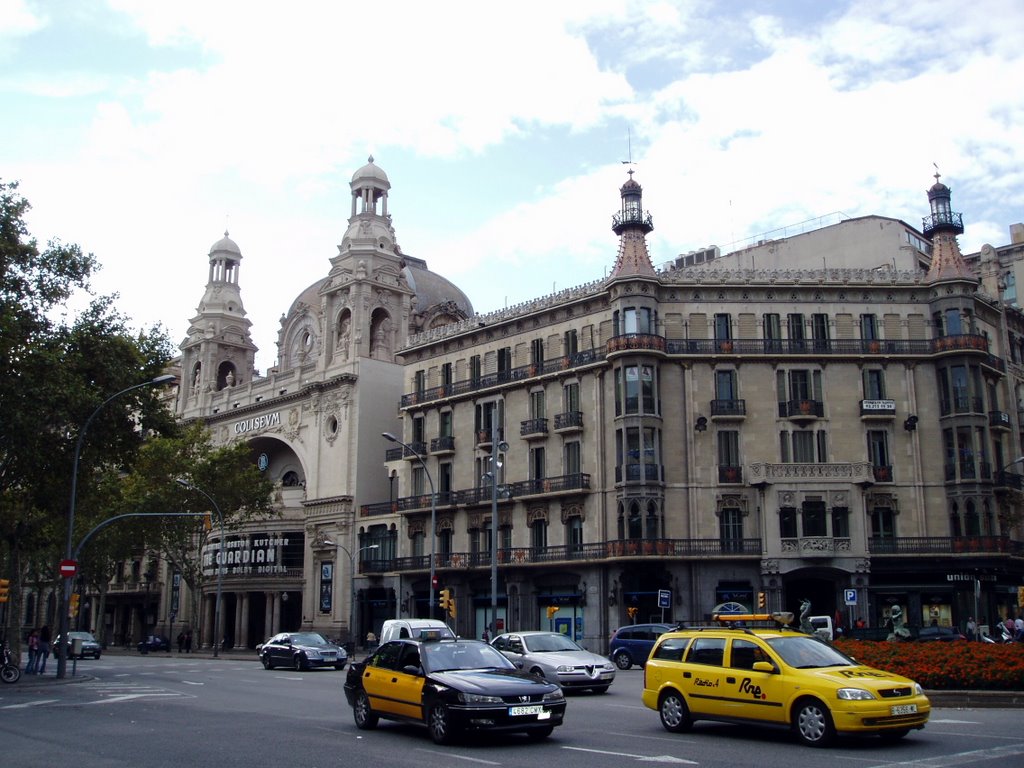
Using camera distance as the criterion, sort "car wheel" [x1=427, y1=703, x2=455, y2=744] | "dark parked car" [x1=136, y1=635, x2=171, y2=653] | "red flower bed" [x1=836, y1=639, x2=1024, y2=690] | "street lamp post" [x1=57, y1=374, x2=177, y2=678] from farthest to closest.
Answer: "dark parked car" [x1=136, y1=635, x2=171, y2=653], "street lamp post" [x1=57, y1=374, x2=177, y2=678], "red flower bed" [x1=836, y1=639, x2=1024, y2=690], "car wheel" [x1=427, y1=703, x2=455, y2=744]

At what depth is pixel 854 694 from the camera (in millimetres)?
13945

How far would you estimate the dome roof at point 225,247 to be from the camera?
277ft

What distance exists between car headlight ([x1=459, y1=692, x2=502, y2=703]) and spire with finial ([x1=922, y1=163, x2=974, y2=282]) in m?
41.7

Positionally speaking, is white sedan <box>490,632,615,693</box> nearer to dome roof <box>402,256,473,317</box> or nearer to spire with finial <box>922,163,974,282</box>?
spire with finial <box>922,163,974,282</box>

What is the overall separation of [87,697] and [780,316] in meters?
35.5

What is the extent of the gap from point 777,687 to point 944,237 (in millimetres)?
41525

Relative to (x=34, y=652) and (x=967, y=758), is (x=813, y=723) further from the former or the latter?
(x=34, y=652)

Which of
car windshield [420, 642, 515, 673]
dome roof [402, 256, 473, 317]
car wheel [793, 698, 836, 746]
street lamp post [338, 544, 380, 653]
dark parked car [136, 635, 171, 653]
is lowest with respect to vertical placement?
dark parked car [136, 635, 171, 653]

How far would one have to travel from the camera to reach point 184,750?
14828 millimetres

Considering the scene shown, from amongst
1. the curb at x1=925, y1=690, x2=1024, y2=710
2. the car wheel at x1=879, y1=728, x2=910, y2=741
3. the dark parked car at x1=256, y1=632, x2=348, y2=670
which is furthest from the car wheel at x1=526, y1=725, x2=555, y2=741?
the dark parked car at x1=256, y1=632, x2=348, y2=670

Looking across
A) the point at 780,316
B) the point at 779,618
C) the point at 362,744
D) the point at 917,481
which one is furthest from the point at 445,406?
the point at 362,744

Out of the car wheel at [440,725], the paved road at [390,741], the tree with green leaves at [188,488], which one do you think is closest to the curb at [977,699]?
the paved road at [390,741]

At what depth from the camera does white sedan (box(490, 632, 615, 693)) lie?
2405 centimetres

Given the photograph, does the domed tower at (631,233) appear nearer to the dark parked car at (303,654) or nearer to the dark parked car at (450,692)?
the dark parked car at (303,654)
